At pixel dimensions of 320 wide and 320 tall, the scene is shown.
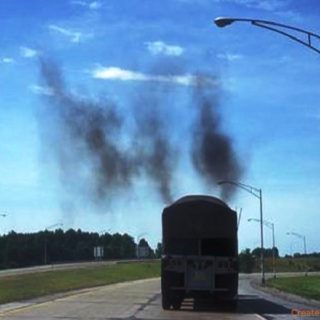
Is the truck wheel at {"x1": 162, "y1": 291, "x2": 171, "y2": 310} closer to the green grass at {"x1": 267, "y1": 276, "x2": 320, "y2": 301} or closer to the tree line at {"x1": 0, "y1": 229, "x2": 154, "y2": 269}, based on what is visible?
the green grass at {"x1": 267, "y1": 276, "x2": 320, "y2": 301}

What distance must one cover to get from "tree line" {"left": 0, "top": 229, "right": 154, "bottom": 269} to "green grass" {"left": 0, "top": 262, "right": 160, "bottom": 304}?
46.9m

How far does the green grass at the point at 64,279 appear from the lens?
3864 cm

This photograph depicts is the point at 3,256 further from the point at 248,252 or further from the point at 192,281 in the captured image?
the point at 192,281

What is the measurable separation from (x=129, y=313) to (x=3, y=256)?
127866 mm

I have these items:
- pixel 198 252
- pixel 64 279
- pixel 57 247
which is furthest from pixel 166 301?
pixel 57 247

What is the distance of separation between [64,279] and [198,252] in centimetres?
3341

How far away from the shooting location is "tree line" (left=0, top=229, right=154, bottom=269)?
489ft

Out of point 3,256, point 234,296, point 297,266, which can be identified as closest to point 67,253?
point 3,256

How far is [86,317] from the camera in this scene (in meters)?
21.0

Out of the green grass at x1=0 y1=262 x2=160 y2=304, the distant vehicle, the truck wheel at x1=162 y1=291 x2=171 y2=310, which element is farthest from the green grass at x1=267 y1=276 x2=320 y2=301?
the green grass at x1=0 y1=262 x2=160 y2=304

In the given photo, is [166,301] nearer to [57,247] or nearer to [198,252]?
[198,252]

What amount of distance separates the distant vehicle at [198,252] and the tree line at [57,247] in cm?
11030

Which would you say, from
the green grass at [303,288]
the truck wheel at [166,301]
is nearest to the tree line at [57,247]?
the green grass at [303,288]

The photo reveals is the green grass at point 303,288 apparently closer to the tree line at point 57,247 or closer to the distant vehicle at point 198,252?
the distant vehicle at point 198,252
